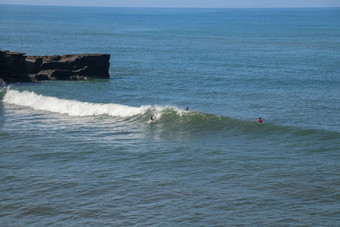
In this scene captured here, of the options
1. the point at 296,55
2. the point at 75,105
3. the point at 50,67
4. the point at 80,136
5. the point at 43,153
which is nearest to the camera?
the point at 43,153

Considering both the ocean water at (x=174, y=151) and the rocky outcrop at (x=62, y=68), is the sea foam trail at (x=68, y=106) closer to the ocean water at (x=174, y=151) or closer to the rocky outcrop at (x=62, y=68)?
the ocean water at (x=174, y=151)

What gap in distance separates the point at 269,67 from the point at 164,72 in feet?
43.5

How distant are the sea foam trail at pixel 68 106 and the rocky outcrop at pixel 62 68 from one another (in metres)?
7.35

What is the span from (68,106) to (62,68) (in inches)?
596

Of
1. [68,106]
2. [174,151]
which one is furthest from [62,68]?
[174,151]

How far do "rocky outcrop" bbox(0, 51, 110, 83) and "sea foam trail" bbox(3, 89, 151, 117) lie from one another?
7.35 meters

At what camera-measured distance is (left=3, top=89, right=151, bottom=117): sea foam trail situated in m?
36.9

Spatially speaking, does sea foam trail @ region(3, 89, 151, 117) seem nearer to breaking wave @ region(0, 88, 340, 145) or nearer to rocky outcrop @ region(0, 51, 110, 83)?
breaking wave @ region(0, 88, 340, 145)

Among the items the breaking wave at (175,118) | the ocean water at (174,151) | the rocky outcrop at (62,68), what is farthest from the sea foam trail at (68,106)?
the rocky outcrop at (62,68)

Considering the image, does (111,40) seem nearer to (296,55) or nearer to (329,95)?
(296,55)

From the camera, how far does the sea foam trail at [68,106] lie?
3688cm

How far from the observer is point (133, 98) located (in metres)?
43.8

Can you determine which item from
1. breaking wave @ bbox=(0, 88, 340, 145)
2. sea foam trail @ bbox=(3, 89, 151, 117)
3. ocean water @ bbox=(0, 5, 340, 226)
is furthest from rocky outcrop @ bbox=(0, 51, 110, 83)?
breaking wave @ bbox=(0, 88, 340, 145)

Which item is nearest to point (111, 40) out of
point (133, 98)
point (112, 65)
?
point (112, 65)
